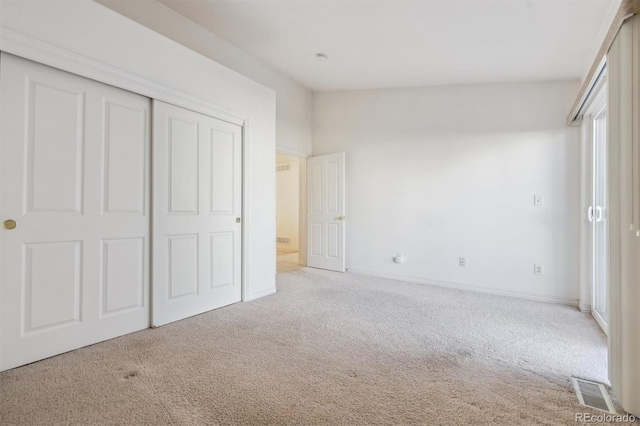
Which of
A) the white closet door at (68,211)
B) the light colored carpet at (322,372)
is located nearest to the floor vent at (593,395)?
the light colored carpet at (322,372)

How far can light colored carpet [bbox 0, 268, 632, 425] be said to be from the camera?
1546 mm

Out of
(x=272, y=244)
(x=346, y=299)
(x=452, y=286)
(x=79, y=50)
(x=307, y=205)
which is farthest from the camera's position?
(x=307, y=205)

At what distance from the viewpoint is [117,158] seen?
2426mm

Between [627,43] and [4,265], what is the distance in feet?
12.1

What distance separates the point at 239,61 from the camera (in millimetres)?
3910

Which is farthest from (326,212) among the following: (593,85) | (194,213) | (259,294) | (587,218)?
(593,85)

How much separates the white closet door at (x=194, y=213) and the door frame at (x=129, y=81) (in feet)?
0.19

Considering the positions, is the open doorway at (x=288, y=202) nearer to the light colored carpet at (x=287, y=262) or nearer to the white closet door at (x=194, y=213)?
the light colored carpet at (x=287, y=262)

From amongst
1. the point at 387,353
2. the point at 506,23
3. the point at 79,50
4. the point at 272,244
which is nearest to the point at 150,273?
the point at 272,244

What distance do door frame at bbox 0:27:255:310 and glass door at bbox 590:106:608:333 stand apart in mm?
3413

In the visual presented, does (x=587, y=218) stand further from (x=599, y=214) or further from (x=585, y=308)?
(x=585, y=308)

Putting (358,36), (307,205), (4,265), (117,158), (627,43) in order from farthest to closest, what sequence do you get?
(307,205) < (358,36) < (117,158) < (4,265) < (627,43)

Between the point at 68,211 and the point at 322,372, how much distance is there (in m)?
2.00

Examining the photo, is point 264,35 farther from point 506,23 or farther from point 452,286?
point 452,286
